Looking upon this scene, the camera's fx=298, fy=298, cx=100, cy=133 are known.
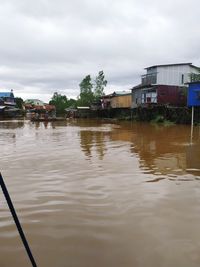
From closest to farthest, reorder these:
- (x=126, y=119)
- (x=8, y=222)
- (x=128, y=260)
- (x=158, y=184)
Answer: (x=128, y=260) → (x=8, y=222) → (x=158, y=184) → (x=126, y=119)

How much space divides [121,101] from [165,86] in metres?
15.3

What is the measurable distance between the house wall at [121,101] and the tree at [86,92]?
16119mm

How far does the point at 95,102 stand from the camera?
242 ft

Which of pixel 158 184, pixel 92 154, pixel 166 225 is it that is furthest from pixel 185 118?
pixel 166 225

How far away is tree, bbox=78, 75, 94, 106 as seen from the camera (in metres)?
78.4

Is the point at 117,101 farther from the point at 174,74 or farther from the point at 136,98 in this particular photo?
the point at 174,74

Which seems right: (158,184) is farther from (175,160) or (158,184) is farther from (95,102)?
(95,102)

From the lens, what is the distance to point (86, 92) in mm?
→ 79562

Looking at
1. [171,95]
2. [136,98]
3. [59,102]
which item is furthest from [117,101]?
[59,102]

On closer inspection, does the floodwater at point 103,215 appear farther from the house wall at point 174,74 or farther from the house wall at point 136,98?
the house wall at point 136,98

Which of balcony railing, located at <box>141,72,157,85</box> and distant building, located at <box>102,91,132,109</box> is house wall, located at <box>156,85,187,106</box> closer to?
balcony railing, located at <box>141,72,157,85</box>

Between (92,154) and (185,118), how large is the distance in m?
28.7

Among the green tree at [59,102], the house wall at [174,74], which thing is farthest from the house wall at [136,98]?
the green tree at [59,102]

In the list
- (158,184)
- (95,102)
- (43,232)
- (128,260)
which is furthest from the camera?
(95,102)
